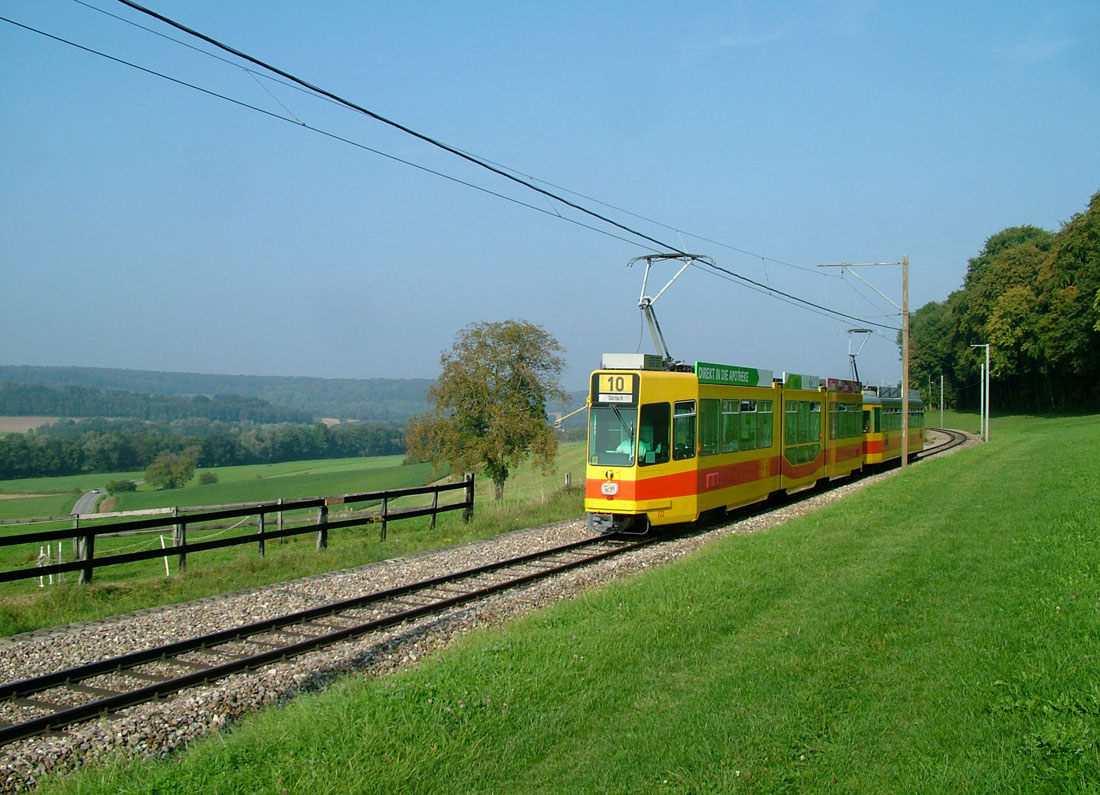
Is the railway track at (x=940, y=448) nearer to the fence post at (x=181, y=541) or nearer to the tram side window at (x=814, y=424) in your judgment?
the tram side window at (x=814, y=424)

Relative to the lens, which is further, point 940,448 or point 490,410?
point 940,448

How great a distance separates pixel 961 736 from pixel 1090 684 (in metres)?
1.14

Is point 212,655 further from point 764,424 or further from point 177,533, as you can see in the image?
point 764,424

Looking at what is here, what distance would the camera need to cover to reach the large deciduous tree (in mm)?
31516

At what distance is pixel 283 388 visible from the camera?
488 ft

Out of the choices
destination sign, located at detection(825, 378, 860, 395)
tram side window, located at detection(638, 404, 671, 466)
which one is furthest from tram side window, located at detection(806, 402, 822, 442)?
tram side window, located at detection(638, 404, 671, 466)

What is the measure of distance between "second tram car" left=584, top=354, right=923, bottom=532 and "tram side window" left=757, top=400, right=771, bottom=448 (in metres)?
0.02

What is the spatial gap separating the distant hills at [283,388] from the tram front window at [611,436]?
91.1m

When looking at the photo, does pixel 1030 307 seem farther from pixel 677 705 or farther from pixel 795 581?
pixel 677 705

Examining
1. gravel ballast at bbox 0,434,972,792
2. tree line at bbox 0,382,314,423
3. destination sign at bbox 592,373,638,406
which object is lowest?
gravel ballast at bbox 0,434,972,792

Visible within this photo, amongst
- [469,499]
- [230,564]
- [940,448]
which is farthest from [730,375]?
[940,448]

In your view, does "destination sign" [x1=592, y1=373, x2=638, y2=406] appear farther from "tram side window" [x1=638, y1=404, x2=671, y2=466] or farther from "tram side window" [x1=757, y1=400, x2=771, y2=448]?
"tram side window" [x1=757, y1=400, x2=771, y2=448]

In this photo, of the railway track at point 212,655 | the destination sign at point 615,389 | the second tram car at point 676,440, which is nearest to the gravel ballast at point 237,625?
the railway track at point 212,655

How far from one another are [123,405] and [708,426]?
86312 millimetres
